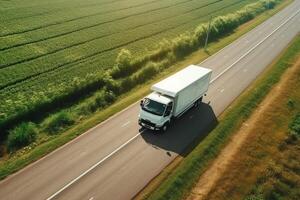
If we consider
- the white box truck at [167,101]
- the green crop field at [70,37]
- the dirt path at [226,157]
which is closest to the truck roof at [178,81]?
the white box truck at [167,101]

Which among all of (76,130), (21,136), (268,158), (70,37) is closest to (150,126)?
(76,130)

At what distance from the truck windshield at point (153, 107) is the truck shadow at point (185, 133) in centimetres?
213

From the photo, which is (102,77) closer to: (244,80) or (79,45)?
(79,45)

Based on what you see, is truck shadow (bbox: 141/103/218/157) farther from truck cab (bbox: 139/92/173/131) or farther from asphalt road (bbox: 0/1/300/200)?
truck cab (bbox: 139/92/173/131)

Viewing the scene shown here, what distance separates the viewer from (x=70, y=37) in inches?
2000

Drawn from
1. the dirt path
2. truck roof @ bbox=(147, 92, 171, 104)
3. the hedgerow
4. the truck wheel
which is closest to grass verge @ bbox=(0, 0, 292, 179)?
the hedgerow

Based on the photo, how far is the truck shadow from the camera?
2834 cm

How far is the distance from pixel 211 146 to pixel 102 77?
16569mm

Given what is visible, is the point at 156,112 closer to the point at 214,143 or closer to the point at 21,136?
the point at 214,143

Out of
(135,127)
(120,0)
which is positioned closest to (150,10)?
(120,0)

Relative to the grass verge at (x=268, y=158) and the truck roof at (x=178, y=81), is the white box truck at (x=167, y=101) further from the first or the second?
the grass verge at (x=268, y=158)

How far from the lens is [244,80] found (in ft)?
139

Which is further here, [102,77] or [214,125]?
[102,77]

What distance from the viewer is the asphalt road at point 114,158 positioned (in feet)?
75.7
